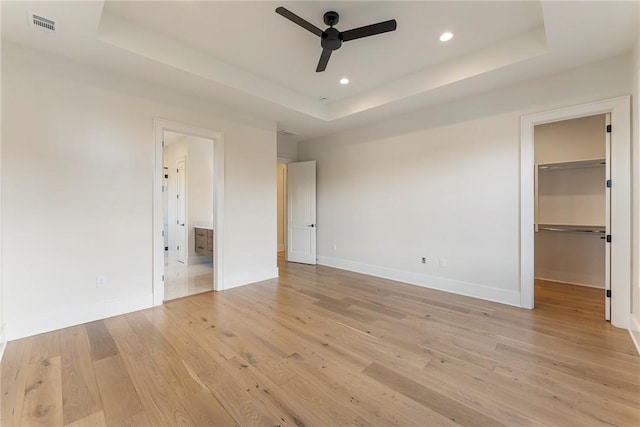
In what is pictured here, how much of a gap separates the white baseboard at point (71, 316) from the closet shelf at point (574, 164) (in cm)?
615

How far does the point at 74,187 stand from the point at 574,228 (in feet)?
21.9

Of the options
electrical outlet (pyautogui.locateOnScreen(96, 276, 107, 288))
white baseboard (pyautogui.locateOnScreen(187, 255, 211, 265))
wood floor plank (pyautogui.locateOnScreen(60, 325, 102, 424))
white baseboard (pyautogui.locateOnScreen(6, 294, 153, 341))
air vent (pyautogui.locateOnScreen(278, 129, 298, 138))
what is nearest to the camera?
wood floor plank (pyautogui.locateOnScreen(60, 325, 102, 424))

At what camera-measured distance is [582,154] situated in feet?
13.8

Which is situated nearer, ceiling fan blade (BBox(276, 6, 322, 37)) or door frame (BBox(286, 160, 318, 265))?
ceiling fan blade (BBox(276, 6, 322, 37))

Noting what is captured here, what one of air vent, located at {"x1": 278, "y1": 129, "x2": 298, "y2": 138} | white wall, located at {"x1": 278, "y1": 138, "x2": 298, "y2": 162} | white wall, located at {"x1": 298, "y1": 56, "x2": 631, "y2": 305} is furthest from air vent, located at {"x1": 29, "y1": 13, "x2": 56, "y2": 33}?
white wall, located at {"x1": 298, "y1": 56, "x2": 631, "y2": 305}

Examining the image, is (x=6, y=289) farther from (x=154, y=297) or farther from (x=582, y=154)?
(x=582, y=154)

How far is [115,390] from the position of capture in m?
1.86

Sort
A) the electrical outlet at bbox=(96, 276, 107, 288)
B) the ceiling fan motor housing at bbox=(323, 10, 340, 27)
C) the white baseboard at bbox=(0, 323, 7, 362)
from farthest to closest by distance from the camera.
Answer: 1. the electrical outlet at bbox=(96, 276, 107, 288)
2. the ceiling fan motor housing at bbox=(323, 10, 340, 27)
3. the white baseboard at bbox=(0, 323, 7, 362)

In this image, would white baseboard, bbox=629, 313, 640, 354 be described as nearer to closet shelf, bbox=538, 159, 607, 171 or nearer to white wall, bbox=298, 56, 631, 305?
white wall, bbox=298, 56, 631, 305

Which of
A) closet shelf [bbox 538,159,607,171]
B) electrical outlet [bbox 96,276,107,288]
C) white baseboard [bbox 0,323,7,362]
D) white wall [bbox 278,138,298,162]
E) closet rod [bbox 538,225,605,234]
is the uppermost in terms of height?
white wall [bbox 278,138,298,162]

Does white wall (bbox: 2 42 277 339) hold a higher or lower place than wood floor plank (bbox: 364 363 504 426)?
higher

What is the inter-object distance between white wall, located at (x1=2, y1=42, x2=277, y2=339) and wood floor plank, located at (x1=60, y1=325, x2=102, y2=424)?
0.44 metres

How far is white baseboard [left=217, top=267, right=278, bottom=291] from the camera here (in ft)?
13.7

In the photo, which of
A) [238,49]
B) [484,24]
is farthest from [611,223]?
[238,49]
